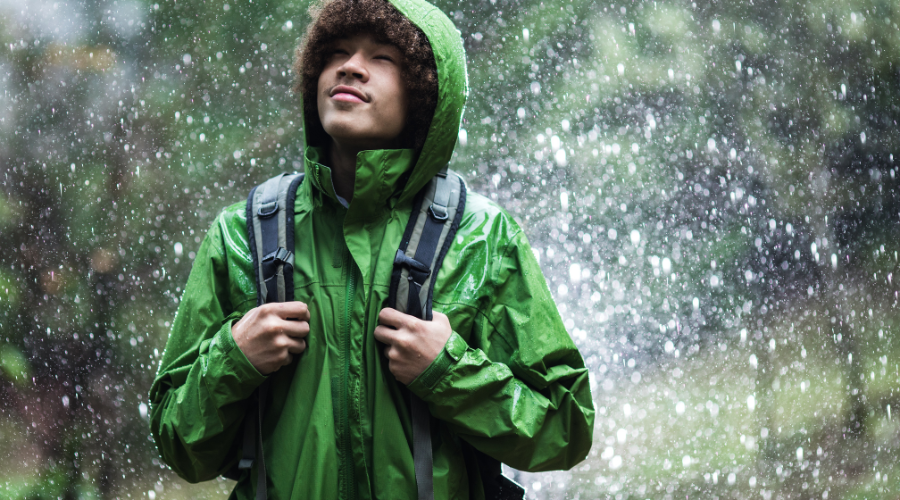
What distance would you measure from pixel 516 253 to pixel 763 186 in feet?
8.80

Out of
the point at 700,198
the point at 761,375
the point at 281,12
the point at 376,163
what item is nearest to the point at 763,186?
the point at 700,198

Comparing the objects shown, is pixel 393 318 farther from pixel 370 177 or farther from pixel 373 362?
pixel 370 177

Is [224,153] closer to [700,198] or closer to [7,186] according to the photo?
[7,186]

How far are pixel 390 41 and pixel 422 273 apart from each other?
1.79 feet

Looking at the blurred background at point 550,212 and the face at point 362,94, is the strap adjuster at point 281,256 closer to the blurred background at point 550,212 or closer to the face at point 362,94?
the face at point 362,94

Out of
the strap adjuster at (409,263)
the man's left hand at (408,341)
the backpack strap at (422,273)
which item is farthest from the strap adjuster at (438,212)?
the man's left hand at (408,341)

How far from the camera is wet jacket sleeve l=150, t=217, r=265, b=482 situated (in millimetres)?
1580

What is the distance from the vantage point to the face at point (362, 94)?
68.3 inches

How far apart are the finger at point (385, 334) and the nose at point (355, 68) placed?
1.83ft

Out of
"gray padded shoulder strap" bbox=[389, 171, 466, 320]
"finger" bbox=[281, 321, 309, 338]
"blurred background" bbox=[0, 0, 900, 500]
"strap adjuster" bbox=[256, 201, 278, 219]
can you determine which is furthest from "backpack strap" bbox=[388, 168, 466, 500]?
"blurred background" bbox=[0, 0, 900, 500]

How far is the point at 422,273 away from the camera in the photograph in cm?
163

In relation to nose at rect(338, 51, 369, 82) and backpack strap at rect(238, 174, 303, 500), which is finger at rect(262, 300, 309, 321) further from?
nose at rect(338, 51, 369, 82)

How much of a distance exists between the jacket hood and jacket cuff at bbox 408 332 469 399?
0.36 metres

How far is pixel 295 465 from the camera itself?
161 centimetres
